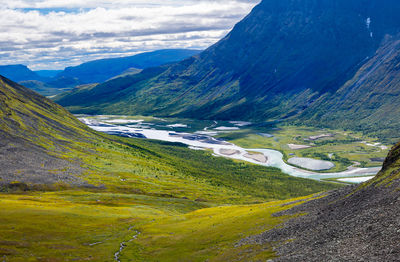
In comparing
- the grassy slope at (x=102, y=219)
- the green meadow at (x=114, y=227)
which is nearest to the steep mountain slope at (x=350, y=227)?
the green meadow at (x=114, y=227)

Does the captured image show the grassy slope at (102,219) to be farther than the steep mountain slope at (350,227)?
Answer: Yes

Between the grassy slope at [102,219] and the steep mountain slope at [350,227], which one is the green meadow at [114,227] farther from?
the steep mountain slope at [350,227]

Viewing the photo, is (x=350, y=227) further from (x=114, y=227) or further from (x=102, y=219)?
(x=102, y=219)

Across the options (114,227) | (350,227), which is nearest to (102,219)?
(114,227)

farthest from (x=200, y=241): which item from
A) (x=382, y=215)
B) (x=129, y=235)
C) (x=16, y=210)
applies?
(x=16, y=210)

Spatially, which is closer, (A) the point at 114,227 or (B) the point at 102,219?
(A) the point at 114,227

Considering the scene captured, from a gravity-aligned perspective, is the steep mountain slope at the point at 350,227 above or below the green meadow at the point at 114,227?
above

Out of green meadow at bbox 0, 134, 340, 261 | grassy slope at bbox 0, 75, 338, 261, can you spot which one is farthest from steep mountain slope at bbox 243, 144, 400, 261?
grassy slope at bbox 0, 75, 338, 261

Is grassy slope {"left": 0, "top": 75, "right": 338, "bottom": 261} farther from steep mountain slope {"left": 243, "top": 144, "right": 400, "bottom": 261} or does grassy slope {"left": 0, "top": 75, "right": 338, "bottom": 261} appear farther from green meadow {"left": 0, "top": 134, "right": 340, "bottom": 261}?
steep mountain slope {"left": 243, "top": 144, "right": 400, "bottom": 261}
